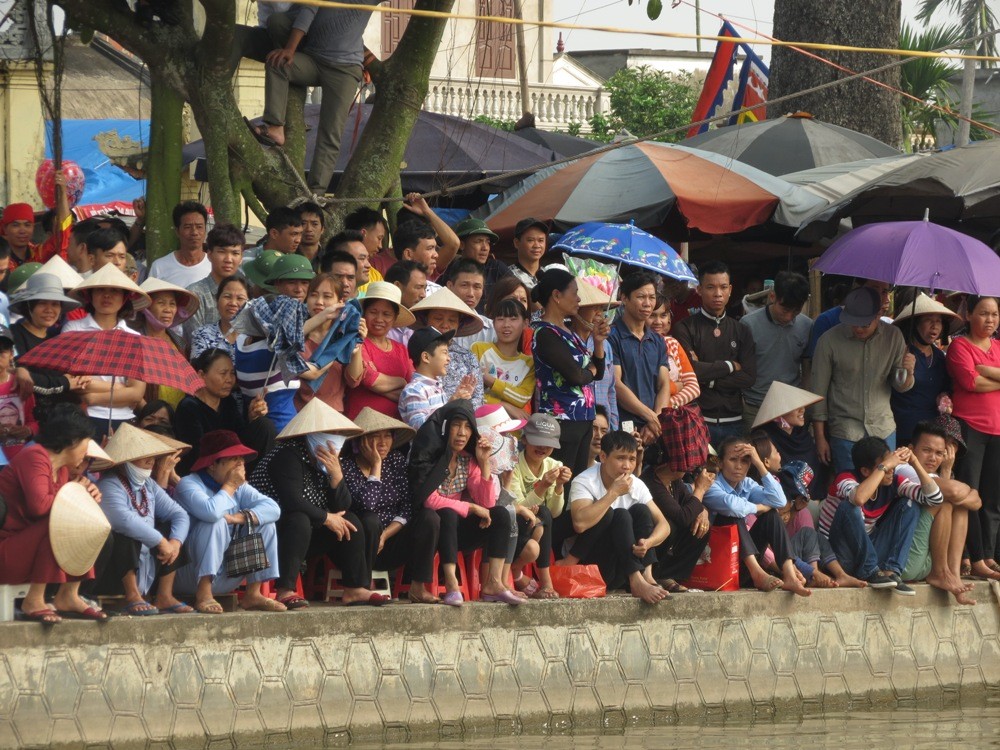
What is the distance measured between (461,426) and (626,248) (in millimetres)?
2475

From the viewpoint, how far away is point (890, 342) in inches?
434

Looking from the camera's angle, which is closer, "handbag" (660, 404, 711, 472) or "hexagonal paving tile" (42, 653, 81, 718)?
"hexagonal paving tile" (42, 653, 81, 718)

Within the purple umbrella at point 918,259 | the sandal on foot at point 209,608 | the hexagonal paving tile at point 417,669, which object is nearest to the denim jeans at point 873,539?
the purple umbrella at point 918,259

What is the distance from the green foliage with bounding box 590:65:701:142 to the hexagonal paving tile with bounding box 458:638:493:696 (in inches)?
890

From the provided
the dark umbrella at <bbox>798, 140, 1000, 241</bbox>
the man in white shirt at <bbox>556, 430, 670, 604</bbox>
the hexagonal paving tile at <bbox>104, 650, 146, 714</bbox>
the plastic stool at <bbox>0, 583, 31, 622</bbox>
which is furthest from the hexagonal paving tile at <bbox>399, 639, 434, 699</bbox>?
the dark umbrella at <bbox>798, 140, 1000, 241</bbox>

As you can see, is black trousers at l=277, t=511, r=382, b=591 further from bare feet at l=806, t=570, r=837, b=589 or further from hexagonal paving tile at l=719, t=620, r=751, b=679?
bare feet at l=806, t=570, r=837, b=589

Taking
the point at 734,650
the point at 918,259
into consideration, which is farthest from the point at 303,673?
the point at 918,259

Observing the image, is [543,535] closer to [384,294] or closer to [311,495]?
[311,495]

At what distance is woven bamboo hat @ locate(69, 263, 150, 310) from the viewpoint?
8672 millimetres

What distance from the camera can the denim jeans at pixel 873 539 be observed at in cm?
1048

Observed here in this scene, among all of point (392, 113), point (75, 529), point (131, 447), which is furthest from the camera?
point (392, 113)

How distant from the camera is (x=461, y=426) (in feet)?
29.1

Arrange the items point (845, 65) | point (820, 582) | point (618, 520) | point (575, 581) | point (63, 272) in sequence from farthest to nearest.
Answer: point (845, 65), point (820, 582), point (575, 581), point (618, 520), point (63, 272)

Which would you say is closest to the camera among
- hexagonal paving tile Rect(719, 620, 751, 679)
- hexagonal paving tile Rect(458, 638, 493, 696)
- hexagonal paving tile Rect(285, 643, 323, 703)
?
hexagonal paving tile Rect(285, 643, 323, 703)
